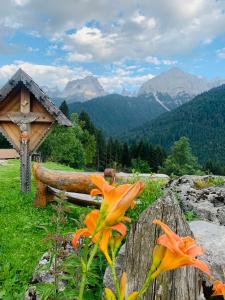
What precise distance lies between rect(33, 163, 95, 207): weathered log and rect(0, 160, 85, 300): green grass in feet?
1.16

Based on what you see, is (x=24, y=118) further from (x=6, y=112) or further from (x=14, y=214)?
(x=14, y=214)

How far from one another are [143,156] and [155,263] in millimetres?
101695

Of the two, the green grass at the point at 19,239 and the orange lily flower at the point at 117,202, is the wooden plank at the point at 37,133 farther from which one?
the orange lily flower at the point at 117,202

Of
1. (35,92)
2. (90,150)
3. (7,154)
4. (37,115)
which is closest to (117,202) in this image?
(35,92)

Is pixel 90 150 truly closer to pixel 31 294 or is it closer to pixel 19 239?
pixel 19 239

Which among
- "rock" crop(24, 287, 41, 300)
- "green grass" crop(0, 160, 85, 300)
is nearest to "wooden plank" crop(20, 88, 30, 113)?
"green grass" crop(0, 160, 85, 300)

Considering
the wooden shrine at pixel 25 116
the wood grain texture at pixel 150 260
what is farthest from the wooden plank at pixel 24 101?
the wood grain texture at pixel 150 260

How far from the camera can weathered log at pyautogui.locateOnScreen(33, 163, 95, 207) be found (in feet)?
33.8

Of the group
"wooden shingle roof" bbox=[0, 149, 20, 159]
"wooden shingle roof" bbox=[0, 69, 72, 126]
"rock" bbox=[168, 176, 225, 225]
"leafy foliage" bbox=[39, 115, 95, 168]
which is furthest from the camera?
"leafy foliage" bbox=[39, 115, 95, 168]

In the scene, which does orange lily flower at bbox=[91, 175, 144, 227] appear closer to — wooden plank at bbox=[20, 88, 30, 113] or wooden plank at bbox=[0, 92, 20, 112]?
wooden plank at bbox=[20, 88, 30, 113]

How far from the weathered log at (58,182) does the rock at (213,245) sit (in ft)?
15.2

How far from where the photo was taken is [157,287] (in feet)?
10.8

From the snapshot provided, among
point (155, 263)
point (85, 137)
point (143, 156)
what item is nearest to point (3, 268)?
point (155, 263)

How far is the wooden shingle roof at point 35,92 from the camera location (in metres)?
13.8
